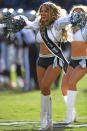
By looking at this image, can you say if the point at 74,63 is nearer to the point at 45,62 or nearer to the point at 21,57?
the point at 45,62

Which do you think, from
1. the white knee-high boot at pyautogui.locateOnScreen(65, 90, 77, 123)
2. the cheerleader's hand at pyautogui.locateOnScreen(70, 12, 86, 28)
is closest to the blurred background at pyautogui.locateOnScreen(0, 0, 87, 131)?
the white knee-high boot at pyautogui.locateOnScreen(65, 90, 77, 123)

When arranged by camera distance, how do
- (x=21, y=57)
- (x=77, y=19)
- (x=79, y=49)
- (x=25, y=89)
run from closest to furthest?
(x=77, y=19) → (x=79, y=49) → (x=25, y=89) → (x=21, y=57)

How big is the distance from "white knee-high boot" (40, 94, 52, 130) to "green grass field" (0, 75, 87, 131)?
18 cm

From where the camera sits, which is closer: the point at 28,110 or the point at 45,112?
the point at 45,112

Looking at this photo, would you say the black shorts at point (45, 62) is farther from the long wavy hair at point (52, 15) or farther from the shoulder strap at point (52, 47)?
the long wavy hair at point (52, 15)

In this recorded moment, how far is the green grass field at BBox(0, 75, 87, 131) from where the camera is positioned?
8047mm

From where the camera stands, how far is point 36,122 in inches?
336

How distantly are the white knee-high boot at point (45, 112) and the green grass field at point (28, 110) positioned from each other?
18cm

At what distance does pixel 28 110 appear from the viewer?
1023cm

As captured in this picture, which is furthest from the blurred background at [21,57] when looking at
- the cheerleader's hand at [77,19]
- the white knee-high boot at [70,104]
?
the cheerleader's hand at [77,19]

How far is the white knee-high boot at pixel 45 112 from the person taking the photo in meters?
7.58

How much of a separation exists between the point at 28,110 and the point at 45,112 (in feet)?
8.62

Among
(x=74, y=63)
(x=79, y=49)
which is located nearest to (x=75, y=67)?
(x=74, y=63)

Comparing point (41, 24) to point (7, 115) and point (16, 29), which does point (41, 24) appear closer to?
point (16, 29)
